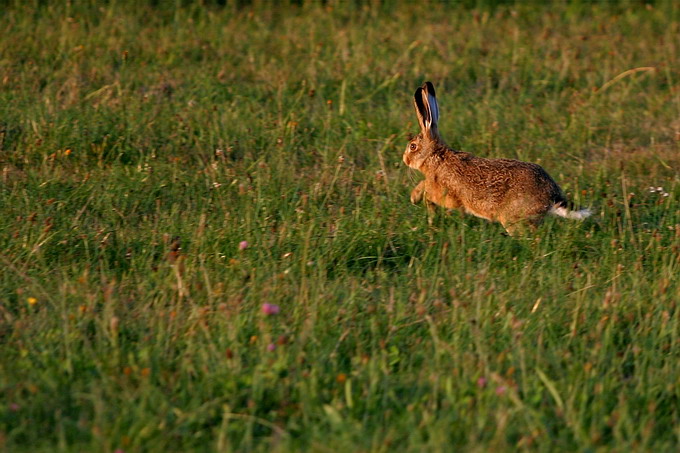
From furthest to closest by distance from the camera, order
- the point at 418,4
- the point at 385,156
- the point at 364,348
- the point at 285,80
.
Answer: the point at 418,4 → the point at 285,80 → the point at 385,156 → the point at 364,348

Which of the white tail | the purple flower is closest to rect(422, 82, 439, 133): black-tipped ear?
the white tail

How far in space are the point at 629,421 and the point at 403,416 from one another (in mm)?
803

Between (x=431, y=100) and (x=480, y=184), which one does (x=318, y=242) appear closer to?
(x=480, y=184)

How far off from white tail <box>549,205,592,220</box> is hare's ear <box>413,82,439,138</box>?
1.10 metres

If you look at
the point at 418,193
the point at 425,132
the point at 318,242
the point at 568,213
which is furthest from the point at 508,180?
the point at 318,242

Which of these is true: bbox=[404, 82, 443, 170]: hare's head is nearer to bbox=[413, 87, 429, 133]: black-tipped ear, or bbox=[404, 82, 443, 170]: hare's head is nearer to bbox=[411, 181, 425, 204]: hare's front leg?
bbox=[413, 87, 429, 133]: black-tipped ear

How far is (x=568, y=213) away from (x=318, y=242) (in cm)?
140

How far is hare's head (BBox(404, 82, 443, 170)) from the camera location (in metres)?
6.03

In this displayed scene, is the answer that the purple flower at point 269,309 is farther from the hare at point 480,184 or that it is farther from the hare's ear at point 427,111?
the hare's ear at point 427,111

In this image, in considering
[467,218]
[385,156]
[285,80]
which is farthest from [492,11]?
[467,218]

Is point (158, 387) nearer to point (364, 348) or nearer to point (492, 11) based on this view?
point (364, 348)

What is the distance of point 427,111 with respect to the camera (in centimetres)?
606

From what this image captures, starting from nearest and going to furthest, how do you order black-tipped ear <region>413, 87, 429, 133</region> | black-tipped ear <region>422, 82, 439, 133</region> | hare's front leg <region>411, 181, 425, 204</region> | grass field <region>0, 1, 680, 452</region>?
grass field <region>0, 1, 680, 452</region> → hare's front leg <region>411, 181, 425, 204</region> → black-tipped ear <region>422, 82, 439, 133</region> → black-tipped ear <region>413, 87, 429, 133</region>

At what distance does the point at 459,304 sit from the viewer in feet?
13.8
